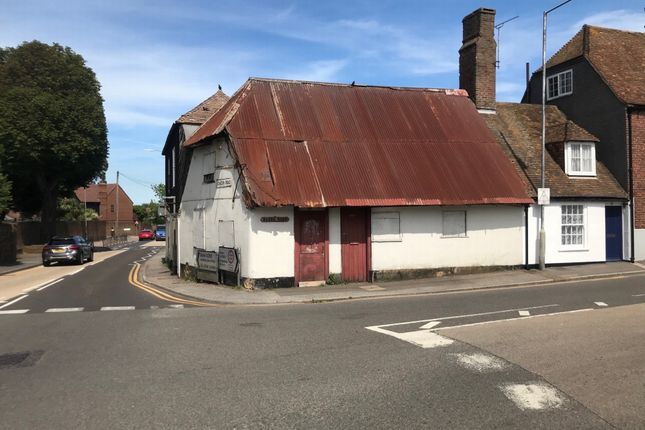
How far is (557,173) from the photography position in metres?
20.3

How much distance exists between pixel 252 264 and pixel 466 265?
7317mm

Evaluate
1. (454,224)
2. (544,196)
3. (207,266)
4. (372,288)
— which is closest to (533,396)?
→ (372,288)

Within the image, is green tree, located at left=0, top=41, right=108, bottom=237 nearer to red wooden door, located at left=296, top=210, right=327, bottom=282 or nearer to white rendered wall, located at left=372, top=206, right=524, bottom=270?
red wooden door, located at left=296, top=210, right=327, bottom=282

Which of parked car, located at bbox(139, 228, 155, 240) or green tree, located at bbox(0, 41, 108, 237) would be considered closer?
green tree, located at bbox(0, 41, 108, 237)

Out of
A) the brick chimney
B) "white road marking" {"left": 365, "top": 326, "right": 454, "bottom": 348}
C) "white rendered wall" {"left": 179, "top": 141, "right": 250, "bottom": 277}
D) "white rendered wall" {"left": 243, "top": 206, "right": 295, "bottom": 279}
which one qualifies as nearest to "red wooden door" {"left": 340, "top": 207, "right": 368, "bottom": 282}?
"white rendered wall" {"left": 243, "top": 206, "right": 295, "bottom": 279}

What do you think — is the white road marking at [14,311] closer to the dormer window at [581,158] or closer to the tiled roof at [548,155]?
the tiled roof at [548,155]

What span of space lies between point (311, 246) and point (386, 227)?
258 centimetres

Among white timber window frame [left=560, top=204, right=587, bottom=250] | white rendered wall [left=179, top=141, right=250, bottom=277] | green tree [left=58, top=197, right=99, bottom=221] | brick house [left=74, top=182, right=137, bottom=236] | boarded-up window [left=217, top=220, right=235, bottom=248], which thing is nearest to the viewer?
white rendered wall [left=179, top=141, right=250, bottom=277]

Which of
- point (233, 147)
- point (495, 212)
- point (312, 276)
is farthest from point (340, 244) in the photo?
point (495, 212)

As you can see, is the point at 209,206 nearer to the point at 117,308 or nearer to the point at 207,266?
the point at 207,266

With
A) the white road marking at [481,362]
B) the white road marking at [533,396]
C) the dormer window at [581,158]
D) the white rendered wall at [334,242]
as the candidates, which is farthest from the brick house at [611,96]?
the white road marking at [533,396]

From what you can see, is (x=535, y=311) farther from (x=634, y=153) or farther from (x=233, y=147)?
(x=634, y=153)

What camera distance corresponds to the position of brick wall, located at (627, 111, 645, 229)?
20281 mm

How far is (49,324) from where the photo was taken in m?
10.5
